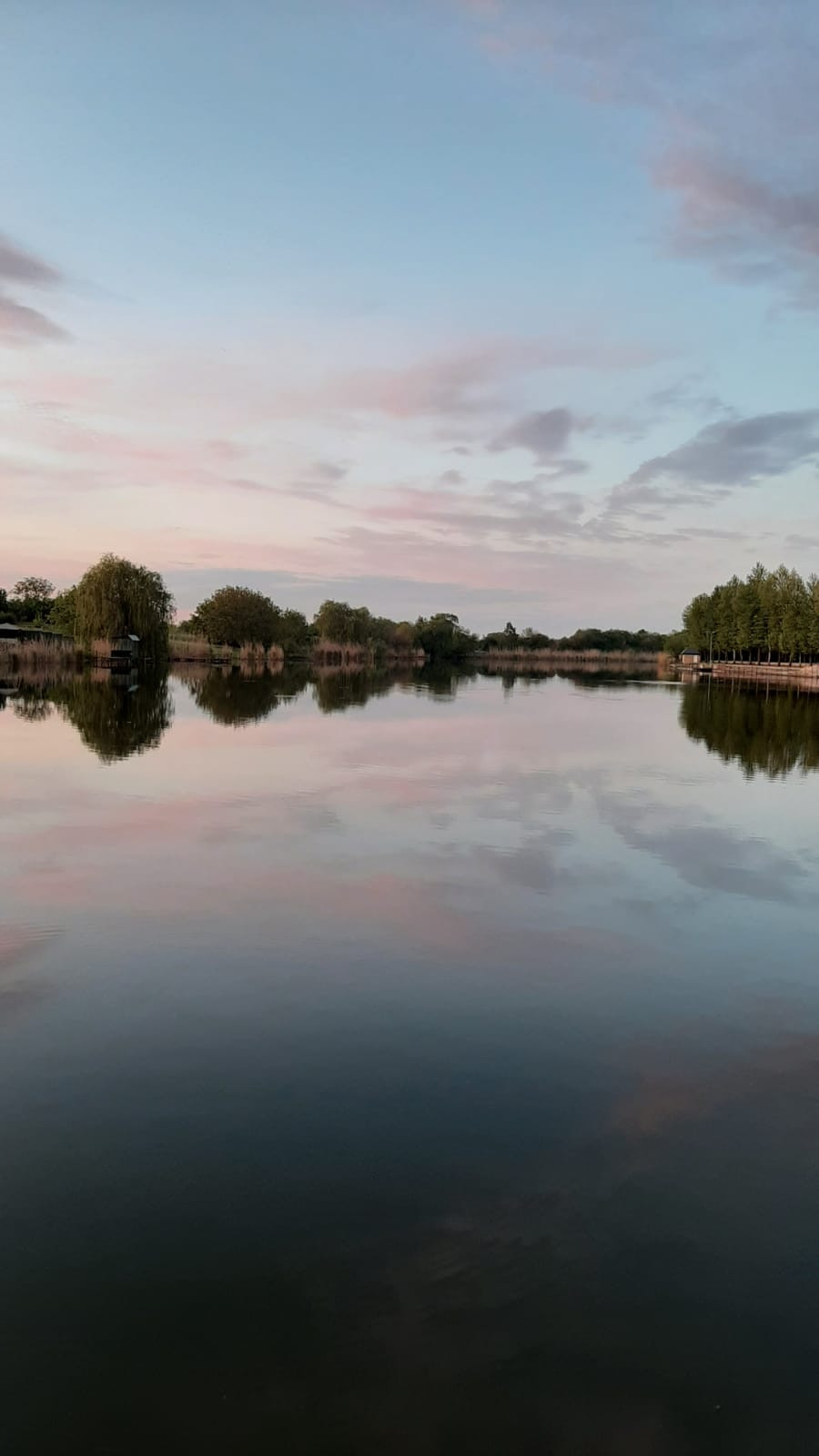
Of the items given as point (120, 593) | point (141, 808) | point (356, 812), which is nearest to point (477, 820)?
point (356, 812)

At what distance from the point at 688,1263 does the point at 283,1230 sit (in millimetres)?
1738

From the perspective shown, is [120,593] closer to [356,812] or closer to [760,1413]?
[356,812]

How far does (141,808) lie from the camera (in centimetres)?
1362

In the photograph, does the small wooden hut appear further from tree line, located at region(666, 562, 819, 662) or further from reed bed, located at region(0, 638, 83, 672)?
tree line, located at region(666, 562, 819, 662)

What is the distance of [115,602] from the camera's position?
58.7 m

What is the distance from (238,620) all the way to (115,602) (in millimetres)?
36574

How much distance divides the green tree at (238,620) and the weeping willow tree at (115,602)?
106ft

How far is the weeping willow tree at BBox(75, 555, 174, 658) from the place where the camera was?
58.4 metres

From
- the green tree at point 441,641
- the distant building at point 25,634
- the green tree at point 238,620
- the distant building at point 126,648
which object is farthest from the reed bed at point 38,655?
the green tree at point 441,641

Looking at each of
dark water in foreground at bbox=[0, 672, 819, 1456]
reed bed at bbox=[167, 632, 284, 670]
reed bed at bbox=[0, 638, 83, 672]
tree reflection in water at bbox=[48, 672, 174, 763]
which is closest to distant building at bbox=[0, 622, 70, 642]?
reed bed at bbox=[0, 638, 83, 672]

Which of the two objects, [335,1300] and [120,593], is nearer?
[335,1300]

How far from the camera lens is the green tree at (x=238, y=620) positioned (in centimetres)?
9519

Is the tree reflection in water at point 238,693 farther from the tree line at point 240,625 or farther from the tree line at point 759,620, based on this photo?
the tree line at point 759,620

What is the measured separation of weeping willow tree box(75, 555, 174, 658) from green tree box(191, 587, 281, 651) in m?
32.3
